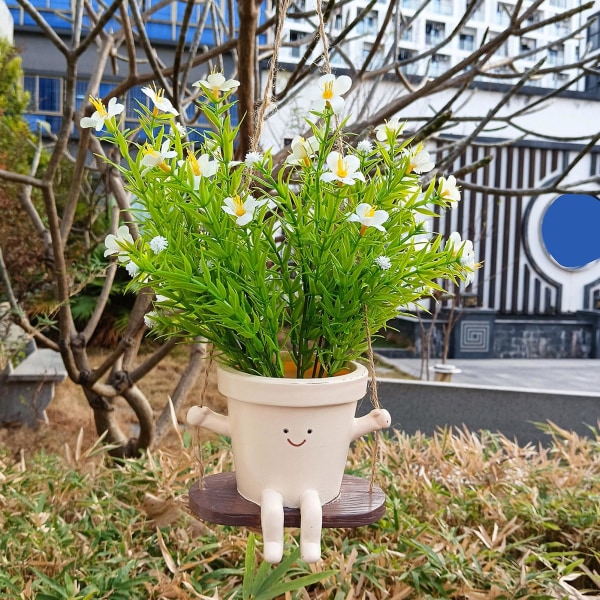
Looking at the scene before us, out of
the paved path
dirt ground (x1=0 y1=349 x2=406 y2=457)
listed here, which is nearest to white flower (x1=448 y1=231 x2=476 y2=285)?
dirt ground (x1=0 y1=349 x2=406 y2=457)

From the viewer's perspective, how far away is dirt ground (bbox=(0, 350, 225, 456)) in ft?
8.84

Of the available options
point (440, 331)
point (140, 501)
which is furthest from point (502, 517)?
point (440, 331)

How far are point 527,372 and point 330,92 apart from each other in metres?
5.99

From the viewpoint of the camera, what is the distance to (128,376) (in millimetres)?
1687

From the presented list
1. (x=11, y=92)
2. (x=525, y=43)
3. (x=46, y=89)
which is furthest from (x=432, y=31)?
(x=11, y=92)

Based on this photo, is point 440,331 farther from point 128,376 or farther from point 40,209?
point 128,376

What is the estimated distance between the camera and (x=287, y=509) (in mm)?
665

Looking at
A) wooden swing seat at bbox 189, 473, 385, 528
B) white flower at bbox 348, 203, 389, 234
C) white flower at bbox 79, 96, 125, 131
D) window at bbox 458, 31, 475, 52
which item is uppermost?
window at bbox 458, 31, 475, 52

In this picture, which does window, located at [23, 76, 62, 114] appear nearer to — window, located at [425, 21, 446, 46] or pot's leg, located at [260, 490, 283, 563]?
pot's leg, located at [260, 490, 283, 563]

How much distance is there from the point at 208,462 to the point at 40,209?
13.1 ft

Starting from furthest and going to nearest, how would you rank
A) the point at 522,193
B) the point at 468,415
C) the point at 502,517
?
1. the point at 468,415
2. the point at 522,193
3. the point at 502,517

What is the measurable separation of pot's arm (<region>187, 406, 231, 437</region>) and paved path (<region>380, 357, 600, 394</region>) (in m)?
4.75

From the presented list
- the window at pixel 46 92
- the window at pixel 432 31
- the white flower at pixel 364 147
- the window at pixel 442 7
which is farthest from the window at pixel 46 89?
the window at pixel 442 7

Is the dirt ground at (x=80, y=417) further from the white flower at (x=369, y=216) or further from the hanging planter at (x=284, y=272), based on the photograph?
the white flower at (x=369, y=216)
